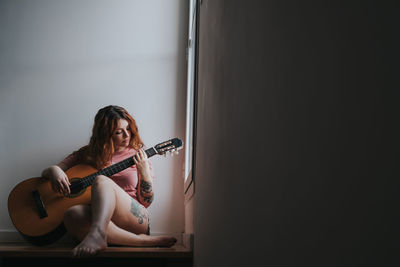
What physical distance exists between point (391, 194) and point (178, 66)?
8.99ft

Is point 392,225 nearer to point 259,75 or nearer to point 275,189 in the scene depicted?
point 275,189

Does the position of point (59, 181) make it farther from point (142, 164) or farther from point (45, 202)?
point (142, 164)

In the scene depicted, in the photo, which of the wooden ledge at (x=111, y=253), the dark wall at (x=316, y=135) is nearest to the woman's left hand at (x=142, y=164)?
the wooden ledge at (x=111, y=253)

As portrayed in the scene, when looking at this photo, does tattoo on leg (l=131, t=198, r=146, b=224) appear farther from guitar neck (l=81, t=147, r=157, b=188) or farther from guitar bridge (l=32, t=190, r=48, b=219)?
guitar bridge (l=32, t=190, r=48, b=219)

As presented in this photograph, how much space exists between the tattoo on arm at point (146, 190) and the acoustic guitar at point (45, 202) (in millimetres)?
137

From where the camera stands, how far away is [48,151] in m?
2.73

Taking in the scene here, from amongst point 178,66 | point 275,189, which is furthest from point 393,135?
point 178,66

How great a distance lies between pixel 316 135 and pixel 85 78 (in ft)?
8.87

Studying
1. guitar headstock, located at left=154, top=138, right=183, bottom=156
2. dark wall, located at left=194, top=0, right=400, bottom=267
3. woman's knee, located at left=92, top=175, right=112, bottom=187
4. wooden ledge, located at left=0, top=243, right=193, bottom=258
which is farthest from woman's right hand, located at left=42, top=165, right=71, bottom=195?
dark wall, located at left=194, top=0, right=400, bottom=267

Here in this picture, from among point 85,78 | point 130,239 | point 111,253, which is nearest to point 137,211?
point 130,239

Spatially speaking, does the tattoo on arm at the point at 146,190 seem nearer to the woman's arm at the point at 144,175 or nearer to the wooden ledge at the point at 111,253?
the woman's arm at the point at 144,175

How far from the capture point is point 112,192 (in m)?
1.87

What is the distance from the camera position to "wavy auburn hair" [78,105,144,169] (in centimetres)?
234

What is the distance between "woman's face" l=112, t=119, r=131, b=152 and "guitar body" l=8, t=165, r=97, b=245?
0.34 meters
